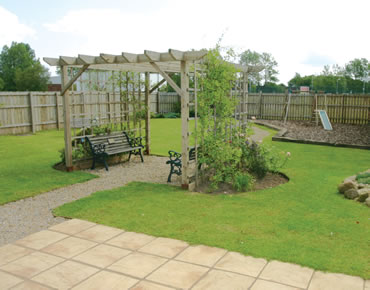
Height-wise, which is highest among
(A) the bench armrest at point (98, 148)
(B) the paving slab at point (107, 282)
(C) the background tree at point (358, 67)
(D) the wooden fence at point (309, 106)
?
(C) the background tree at point (358, 67)

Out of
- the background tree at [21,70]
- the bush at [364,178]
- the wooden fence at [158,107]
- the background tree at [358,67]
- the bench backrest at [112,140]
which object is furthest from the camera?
the background tree at [358,67]

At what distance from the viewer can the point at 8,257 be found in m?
4.31

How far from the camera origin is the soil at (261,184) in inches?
282

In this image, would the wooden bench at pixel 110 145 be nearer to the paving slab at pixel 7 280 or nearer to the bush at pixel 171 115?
the paving slab at pixel 7 280

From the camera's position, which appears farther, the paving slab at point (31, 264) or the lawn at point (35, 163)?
the lawn at point (35, 163)

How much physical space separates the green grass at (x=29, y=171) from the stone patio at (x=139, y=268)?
8.96 ft

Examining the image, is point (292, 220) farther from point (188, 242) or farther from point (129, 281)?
point (129, 281)

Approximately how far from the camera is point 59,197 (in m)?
6.91

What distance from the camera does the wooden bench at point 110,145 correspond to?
9320 mm

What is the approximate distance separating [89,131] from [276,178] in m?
5.41

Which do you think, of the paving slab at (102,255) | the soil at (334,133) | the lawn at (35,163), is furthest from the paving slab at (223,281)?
the soil at (334,133)

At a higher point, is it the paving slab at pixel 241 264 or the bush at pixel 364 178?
the bush at pixel 364 178

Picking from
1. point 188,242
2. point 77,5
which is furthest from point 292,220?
point 77,5

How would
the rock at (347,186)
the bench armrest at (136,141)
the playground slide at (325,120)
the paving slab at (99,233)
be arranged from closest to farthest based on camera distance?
the paving slab at (99,233)
the rock at (347,186)
the bench armrest at (136,141)
the playground slide at (325,120)
